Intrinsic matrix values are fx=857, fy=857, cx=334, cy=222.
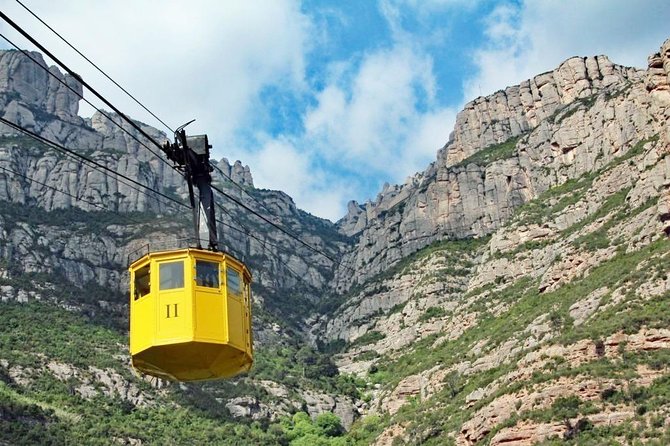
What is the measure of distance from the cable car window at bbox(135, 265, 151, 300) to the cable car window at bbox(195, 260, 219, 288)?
4.55 ft

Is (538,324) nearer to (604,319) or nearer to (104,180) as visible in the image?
(604,319)

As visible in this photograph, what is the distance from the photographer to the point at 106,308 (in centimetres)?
14250

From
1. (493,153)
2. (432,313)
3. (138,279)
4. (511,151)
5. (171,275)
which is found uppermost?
(493,153)

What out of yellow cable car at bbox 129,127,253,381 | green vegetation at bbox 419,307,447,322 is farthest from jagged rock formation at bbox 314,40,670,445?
yellow cable car at bbox 129,127,253,381

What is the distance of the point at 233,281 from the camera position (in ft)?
75.4

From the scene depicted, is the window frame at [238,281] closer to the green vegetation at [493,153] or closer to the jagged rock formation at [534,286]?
the jagged rock formation at [534,286]

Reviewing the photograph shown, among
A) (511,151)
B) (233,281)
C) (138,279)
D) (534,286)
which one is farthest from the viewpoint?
(511,151)

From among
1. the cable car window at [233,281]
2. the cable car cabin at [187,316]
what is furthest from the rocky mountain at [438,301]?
the cable car cabin at [187,316]

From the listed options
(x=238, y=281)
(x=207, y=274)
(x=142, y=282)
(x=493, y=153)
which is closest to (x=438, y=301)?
(x=493, y=153)

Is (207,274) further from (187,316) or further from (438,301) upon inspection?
(438,301)

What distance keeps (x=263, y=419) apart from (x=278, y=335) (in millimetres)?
44493

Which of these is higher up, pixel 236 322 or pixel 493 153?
pixel 493 153

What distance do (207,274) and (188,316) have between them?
138 centimetres

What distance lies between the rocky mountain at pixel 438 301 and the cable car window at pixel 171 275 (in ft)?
149
